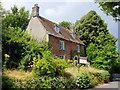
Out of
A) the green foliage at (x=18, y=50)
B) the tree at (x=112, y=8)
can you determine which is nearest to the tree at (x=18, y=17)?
the green foliage at (x=18, y=50)

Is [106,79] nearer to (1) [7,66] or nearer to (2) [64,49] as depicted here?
(2) [64,49]

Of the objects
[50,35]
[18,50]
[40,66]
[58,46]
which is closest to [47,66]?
[40,66]

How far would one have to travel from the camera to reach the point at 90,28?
29.9 metres

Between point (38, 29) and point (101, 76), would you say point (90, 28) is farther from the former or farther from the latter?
point (101, 76)

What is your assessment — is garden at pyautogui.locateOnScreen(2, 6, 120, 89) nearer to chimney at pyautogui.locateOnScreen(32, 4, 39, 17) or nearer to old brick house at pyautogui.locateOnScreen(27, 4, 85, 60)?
old brick house at pyautogui.locateOnScreen(27, 4, 85, 60)

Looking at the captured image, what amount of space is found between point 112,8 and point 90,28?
2149 centimetres

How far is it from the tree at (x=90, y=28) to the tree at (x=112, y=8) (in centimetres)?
1975

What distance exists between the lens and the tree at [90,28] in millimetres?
29102

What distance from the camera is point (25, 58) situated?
13625mm

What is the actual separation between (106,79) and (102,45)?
18.4ft

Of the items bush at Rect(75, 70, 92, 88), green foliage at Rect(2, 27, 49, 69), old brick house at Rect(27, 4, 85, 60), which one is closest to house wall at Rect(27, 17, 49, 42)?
old brick house at Rect(27, 4, 85, 60)

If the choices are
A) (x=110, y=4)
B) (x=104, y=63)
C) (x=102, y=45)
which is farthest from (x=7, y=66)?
(x=102, y=45)

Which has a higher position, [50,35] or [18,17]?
[18,17]

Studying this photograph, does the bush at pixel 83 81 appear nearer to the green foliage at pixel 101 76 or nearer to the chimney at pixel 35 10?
the green foliage at pixel 101 76
